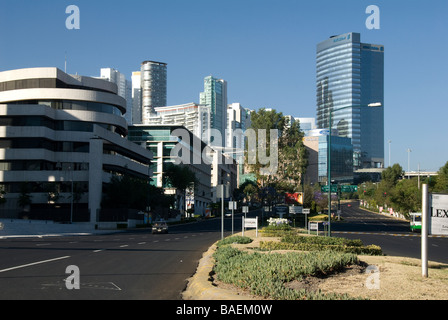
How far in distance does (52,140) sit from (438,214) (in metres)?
69.3

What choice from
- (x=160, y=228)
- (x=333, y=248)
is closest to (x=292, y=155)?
(x=160, y=228)

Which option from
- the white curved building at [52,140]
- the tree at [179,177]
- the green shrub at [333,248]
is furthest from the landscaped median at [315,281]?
the tree at [179,177]

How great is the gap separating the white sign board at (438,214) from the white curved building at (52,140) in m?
62.9

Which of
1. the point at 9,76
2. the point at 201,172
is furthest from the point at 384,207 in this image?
the point at 9,76

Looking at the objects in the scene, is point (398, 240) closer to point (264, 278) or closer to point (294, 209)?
point (294, 209)

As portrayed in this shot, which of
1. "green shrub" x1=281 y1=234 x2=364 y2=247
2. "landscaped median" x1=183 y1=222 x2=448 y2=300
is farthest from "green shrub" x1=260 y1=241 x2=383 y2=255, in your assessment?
"landscaped median" x1=183 y1=222 x2=448 y2=300

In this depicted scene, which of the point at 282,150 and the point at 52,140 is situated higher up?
the point at 52,140

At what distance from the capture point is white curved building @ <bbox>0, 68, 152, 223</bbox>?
71750mm

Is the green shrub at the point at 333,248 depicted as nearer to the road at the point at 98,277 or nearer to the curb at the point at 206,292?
the road at the point at 98,277

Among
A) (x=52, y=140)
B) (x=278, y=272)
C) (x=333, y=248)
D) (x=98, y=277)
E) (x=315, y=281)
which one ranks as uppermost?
(x=52, y=140)

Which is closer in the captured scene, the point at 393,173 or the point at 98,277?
the point at 98,277

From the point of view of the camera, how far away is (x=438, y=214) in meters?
11.8

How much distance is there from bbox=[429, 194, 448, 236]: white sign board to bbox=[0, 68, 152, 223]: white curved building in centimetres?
6287

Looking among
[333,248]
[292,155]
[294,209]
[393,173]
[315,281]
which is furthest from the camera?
[393,173]
